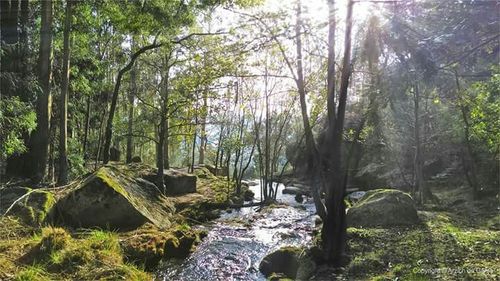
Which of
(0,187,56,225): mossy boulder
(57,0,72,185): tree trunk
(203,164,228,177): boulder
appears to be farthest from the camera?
(203,164,228,177): boulder

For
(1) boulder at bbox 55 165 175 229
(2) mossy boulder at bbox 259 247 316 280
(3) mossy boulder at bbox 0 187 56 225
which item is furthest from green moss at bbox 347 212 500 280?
(3) mossy boulder at bbox 0 187 56 225

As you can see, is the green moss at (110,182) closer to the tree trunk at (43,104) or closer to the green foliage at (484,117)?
the tree trunk at (43,104)

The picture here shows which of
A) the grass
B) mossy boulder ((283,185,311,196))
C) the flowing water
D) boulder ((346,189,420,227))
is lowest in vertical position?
Answer: the flowing water

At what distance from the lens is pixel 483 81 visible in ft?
38.8

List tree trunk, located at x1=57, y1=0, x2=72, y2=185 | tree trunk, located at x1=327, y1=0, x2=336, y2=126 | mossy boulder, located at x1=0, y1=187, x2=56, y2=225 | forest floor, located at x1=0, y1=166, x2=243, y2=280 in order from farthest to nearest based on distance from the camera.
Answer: tree trunk, located at x1=57, y1=0, x2=72, y2=185 → tree trunk, located at x1=327, y1=0, x2=336, y2=126 → mossy boulder, located at x1=0, y1=187, x2=56, y2=225 → forest floor, located at x1=0, y1=166, x2=243, y2=280

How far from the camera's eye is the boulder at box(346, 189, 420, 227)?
9.69 meters

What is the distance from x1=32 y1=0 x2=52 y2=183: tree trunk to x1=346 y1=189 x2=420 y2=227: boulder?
8.25 meters

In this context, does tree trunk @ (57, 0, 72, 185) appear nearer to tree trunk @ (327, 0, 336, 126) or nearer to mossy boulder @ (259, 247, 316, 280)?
mossy boulder @ (259, 247, 316, 280)

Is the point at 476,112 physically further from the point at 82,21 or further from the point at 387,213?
Result: the point at 82,21

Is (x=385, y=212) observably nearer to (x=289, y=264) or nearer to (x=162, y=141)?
(x=289, y=264)

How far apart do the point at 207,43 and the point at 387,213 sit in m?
9.08

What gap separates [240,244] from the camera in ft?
34.1

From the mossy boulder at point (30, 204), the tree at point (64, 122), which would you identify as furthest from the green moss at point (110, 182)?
the tree at point (64, 122)

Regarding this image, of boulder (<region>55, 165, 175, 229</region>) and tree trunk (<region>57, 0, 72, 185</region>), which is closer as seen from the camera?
boulder (<region>55, 165, 175, 229</region>)
